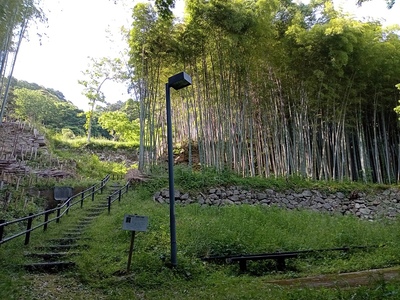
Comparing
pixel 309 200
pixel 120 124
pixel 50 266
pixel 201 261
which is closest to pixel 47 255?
pixel 50 266

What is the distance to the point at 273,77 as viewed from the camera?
1260 cm

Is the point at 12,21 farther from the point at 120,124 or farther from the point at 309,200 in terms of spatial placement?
the point at 120,124

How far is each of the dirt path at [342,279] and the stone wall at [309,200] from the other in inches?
232

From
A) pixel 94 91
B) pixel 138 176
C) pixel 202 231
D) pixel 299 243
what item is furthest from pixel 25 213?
pixel 94 91

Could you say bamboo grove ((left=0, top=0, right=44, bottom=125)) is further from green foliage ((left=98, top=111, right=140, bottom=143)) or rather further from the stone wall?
green foliage ((left=98, top=111, right=140, bottom=143))

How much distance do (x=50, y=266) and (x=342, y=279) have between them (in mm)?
3782

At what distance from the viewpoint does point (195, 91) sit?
44.5 feet

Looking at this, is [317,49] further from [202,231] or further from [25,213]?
[25,213]

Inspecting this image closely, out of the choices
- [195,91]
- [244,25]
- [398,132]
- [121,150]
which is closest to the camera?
[244,25]

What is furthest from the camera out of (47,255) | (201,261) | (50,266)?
(201,261)

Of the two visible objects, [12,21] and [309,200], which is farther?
[309,200]

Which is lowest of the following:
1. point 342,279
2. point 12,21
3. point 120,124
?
point 342,279

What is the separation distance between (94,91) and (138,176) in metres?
14.7

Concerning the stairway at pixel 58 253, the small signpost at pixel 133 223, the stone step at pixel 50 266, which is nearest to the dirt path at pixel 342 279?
the small signpost at pixel 133 223
